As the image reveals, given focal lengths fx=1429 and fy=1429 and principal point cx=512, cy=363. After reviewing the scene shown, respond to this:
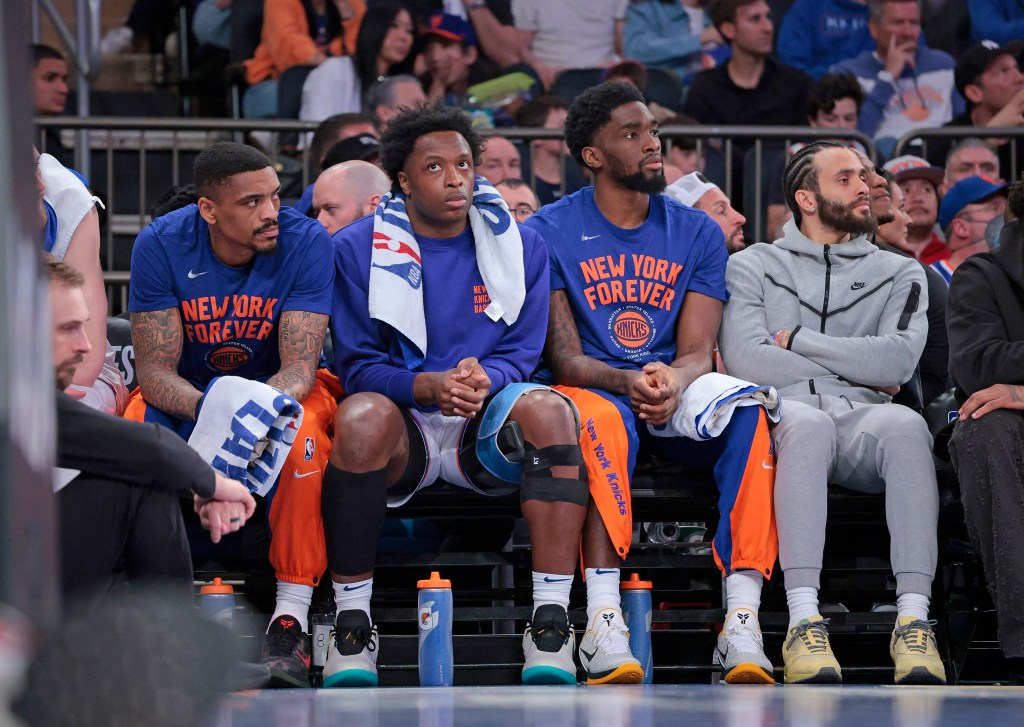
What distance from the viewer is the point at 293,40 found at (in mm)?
7172

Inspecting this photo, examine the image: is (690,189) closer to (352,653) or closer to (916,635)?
(916,635)

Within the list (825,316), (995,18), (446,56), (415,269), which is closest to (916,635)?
(825,316)

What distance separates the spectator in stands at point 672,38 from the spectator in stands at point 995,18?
1.42m

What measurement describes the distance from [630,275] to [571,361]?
0.38 meters

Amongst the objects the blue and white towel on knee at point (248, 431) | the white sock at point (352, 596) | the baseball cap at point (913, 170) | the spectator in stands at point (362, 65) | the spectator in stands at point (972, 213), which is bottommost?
the white sock at point (352, 596)

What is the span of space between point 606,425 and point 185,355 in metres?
1.30

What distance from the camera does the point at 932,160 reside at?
680 cm

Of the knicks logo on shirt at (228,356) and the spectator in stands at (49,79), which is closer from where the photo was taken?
the knicks logo on shirt at (228,356)

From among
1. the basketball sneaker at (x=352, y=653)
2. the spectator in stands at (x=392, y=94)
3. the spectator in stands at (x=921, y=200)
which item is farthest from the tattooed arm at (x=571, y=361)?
the spectator in stands at (x=392, y=94)

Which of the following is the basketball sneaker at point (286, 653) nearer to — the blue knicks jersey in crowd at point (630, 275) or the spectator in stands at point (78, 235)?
the spectator in stands at point (78, 235)

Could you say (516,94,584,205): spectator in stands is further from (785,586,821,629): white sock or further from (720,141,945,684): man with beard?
(785,586,821,629): white sock

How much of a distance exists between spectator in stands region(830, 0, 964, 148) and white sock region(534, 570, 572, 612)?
4.30 m

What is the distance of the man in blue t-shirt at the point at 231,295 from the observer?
13.7 feet

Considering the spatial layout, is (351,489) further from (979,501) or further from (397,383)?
(979,501)
